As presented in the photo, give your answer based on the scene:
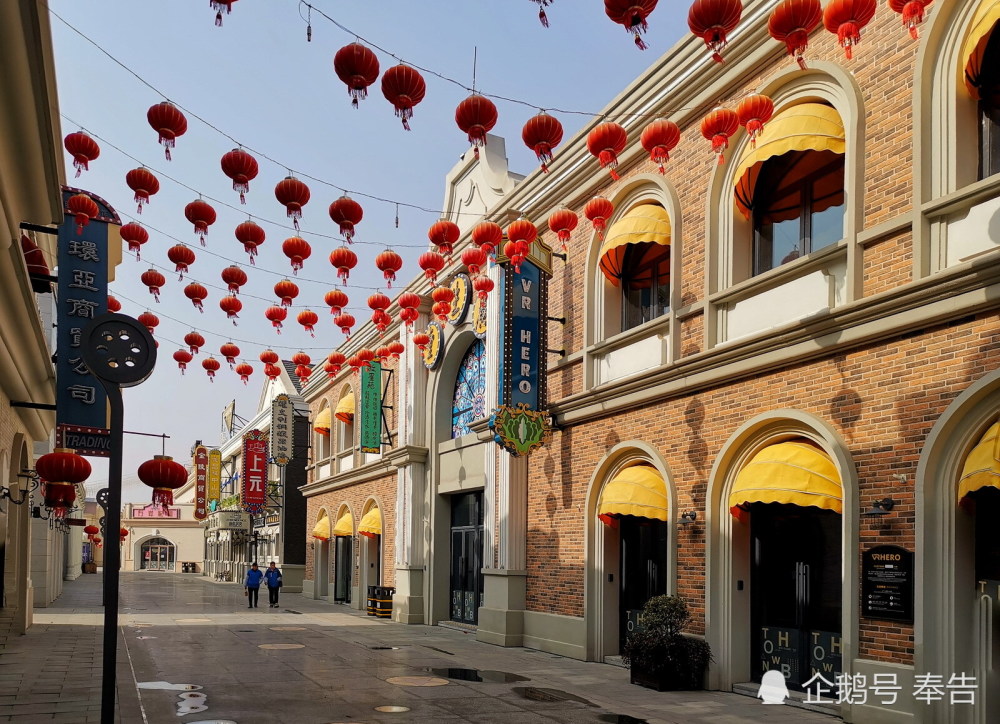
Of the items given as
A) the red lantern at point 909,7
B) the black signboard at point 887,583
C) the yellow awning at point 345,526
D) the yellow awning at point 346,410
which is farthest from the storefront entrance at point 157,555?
the red lantern at point 909,7

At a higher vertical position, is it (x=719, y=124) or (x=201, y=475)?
(x=719, y=124)

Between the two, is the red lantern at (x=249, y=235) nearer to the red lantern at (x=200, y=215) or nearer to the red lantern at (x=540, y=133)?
the red lantern at (x=200, y=215)

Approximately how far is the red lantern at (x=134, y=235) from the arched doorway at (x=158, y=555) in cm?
7555

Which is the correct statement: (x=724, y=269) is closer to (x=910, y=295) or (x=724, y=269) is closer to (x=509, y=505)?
(x=910, y=295)

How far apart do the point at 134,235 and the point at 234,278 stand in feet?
6.92

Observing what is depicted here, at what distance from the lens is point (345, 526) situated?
31562mm

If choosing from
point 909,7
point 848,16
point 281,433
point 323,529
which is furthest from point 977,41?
point 281,433

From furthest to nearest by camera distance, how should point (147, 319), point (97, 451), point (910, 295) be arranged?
point (147, 319) < point (97, 451) < point (910, 295)

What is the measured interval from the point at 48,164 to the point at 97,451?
7.29 meters

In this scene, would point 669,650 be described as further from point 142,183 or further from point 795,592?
point 142,183

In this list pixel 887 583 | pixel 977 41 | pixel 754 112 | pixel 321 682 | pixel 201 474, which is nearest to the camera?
pixel 977 41

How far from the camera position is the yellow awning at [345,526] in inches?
1227

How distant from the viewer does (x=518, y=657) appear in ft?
54.4

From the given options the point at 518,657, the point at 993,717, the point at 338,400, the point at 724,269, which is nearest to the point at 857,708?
the point at 993,717
